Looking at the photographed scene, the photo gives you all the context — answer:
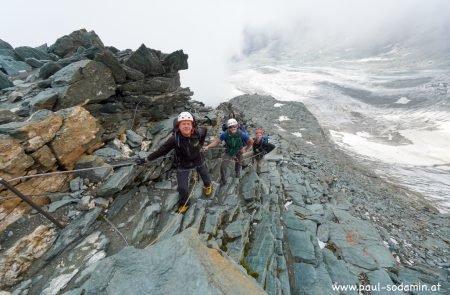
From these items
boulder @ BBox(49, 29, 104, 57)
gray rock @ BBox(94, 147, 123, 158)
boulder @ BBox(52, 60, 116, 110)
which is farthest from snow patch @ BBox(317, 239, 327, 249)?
boulder @ BBox(49, 29, 104, 57)

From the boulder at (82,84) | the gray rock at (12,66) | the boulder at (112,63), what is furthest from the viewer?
the gray rock at (12,66)

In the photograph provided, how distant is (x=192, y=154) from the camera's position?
590 cm

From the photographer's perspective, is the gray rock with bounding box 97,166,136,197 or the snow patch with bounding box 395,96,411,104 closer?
the gray rock with bounding box 97,166,136,197

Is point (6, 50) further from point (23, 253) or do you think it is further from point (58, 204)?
point (23, 253)

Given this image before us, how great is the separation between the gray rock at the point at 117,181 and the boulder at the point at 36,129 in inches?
65.5

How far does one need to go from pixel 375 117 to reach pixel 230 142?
6364 centimetres

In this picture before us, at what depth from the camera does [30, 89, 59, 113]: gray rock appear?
579cm

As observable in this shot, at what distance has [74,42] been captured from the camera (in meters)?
10.6

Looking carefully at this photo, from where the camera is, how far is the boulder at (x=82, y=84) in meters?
6.26

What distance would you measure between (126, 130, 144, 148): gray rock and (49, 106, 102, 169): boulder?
43.1 inches

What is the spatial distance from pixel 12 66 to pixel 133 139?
23.5ft

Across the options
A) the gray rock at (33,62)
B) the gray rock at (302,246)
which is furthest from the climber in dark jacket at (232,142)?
the gray rock at (33,62)

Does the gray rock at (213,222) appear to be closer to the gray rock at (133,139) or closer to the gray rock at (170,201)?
the gray rock at (170,201)

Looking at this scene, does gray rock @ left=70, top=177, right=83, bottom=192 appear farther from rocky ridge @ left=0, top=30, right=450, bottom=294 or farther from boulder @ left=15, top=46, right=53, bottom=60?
boulder @ left=15, top=46, right=53, bottom=60
